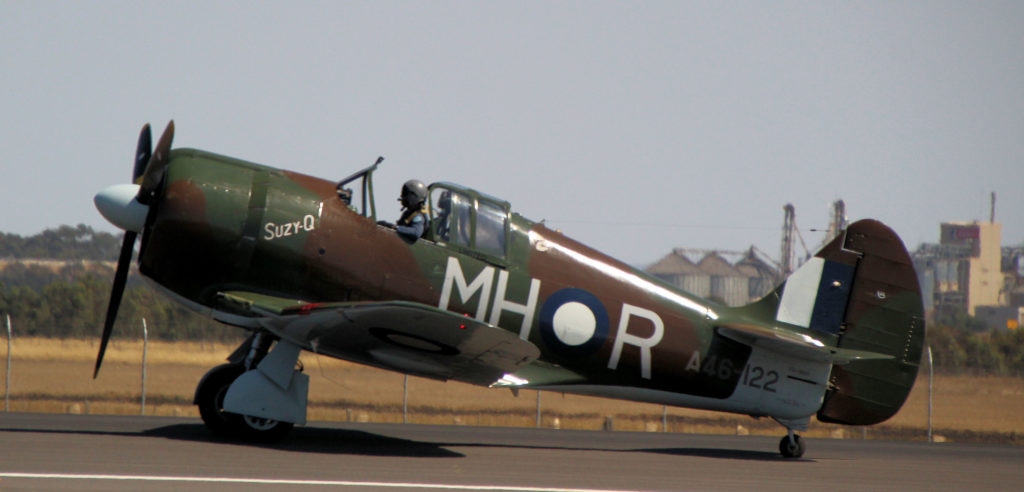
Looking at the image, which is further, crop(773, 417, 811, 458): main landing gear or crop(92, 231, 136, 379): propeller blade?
crop(773, 417, 811, 458): main landing gear

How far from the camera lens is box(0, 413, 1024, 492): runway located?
8.04 meters

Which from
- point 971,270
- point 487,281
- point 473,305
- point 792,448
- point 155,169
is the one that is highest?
point 971,270

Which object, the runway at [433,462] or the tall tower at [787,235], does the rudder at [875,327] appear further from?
the tall tower at [787,235]

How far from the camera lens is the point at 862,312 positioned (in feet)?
38.1

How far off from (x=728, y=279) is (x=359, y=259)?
309 ft

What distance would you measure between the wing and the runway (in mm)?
857

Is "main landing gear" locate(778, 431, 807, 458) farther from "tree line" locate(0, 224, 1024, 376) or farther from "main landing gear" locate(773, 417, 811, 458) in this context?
"tree line" locate(0, 224, 1024, 376)

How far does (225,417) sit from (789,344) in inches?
225

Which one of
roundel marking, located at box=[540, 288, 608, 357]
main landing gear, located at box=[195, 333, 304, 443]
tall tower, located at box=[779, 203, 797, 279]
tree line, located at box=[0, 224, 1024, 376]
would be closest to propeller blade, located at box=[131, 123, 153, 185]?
main landing gear, located at box=[195, 333, 304, 443]

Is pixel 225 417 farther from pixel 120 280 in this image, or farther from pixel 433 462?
pixel 433 462

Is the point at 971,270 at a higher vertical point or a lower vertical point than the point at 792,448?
higher

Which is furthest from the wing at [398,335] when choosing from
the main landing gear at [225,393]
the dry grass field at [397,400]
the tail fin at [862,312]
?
the dry grass field at [397,400]

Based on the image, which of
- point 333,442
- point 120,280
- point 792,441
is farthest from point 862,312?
point 120,280

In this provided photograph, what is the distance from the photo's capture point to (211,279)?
32.9 feet
